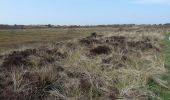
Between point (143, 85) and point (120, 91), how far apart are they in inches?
44.0

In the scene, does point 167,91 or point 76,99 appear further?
point 167,91

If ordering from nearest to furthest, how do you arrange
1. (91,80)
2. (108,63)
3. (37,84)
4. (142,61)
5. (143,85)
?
(37,84) < (91,80) < (143,85) < (108,63) < (142,61)

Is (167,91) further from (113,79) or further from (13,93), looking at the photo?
(13,93)

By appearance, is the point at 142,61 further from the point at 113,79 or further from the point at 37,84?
the point at 37,84

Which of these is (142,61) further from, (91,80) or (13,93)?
(13,93)

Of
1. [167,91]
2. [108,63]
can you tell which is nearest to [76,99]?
[167,91]

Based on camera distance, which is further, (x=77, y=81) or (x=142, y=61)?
(x=142, y=61)

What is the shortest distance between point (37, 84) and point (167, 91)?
3.18 m

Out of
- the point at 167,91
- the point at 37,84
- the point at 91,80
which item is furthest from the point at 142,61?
the point at 37,84

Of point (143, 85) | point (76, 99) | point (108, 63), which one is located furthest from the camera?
point (108, 63)

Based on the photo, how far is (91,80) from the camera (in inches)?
312

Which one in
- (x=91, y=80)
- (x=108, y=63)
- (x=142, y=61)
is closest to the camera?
(x=91, y=80)

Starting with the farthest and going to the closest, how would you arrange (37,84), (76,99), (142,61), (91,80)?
(142,61)
(91,80)
(37,84)
(76,99)

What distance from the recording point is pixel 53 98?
692 cm
